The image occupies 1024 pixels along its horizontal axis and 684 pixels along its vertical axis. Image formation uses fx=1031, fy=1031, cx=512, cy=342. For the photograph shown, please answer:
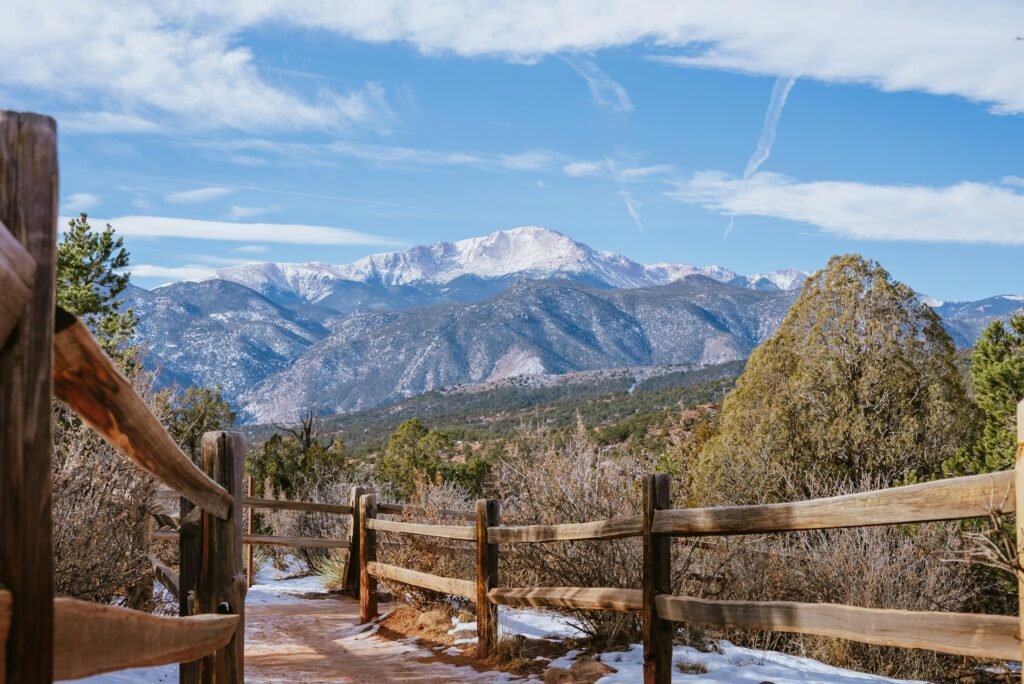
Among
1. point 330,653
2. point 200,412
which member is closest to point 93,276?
point 200,412

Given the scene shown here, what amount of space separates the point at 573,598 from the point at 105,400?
4.78 m

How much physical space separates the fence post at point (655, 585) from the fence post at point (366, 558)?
546 centimetres

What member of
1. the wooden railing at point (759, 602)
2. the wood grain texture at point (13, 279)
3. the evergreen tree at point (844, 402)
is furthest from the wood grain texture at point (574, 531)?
the evergreen tree at point (844, 402)

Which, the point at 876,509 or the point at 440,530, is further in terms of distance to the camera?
the point at 440,530

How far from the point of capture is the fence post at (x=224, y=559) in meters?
3.76

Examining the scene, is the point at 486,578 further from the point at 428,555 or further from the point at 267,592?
the point at 267,592

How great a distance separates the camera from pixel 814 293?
43.7ft

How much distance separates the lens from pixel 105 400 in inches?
85.4

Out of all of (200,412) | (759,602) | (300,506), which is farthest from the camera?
(200,412)

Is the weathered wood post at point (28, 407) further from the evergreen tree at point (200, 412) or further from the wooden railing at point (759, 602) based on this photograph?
the evergreen tree at point (200, 412)

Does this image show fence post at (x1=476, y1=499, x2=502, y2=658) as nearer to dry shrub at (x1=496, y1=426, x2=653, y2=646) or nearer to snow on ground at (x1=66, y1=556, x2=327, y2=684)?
dry shrub at (x1=496, y1=426, x2=653, y2=646)

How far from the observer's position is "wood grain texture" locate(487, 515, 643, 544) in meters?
5.87

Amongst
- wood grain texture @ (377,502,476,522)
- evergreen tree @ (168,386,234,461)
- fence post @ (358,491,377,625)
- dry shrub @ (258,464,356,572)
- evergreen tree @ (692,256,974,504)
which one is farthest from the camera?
evergreen tree @ (168,386,234,461)

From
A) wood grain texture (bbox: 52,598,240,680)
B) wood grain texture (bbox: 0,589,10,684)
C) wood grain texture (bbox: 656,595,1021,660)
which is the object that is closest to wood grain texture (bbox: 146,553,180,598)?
wood grain texture (bbox: 656,595,1021,660)
